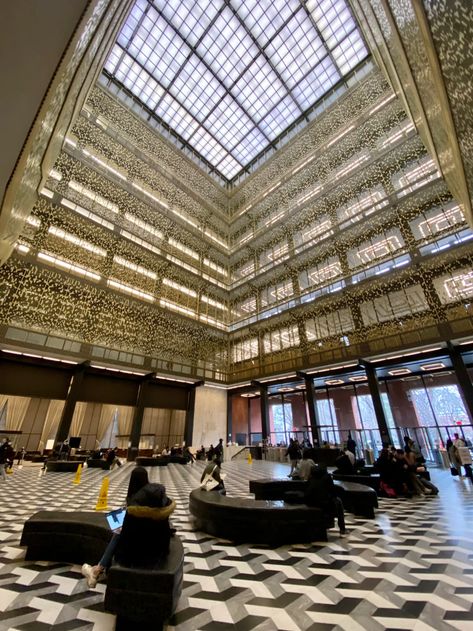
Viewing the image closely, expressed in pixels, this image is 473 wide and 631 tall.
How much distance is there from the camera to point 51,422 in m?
18.8

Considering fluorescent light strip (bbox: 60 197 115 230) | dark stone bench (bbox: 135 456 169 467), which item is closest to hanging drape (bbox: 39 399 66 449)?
dark stone bench (bbox: 135 456 169 467)

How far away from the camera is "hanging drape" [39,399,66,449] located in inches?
727

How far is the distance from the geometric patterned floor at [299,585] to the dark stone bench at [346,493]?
0.63 m

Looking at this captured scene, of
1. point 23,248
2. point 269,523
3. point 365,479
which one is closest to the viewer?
point 269,523

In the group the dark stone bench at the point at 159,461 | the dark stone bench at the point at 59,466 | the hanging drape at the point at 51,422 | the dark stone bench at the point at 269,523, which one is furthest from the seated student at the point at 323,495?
the hanging drape at the point at 51,422

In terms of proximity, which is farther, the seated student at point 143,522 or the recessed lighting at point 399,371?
the recessed lighting at point 399,371

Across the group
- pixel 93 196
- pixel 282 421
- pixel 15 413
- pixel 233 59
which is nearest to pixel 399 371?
pixel 282 421

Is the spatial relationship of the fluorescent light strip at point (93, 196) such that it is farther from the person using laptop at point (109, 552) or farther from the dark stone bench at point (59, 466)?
the person using laptop at point (109, 552)

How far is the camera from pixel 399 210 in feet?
56.0

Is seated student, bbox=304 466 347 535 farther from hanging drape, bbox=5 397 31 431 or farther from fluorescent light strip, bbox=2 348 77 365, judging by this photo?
hanging drape, bbox=5 397 31 431

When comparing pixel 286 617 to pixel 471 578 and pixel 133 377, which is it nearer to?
pixel 471 578

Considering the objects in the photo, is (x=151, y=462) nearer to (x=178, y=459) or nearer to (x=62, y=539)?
(x=178, y=459)

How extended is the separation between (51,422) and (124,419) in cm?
480

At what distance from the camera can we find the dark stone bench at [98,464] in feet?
44.5
